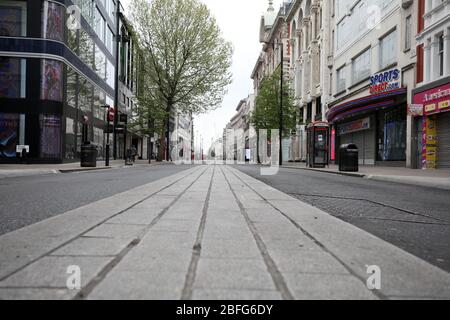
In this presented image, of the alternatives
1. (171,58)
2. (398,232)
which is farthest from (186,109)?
(398,232)

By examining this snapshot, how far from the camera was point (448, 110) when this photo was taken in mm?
17875

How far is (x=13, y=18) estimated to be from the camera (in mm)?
24047

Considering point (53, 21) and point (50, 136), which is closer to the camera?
point (50, 136)

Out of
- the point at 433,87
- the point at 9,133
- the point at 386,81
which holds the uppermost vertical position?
the point at 386,81

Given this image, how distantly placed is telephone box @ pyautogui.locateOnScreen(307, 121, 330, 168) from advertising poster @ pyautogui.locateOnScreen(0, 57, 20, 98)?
17.6 m

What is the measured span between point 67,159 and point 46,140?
7.69 ft

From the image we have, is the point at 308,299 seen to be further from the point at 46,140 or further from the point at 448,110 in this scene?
the point at 46,140

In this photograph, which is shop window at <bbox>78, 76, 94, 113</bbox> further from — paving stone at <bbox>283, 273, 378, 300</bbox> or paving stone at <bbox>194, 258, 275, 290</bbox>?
paving stone at <bbox>283, 273, 378, 300</bbox>

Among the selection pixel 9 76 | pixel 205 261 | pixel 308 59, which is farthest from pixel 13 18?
pixel 308 59

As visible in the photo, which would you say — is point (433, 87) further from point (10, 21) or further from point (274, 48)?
point (274, 48)

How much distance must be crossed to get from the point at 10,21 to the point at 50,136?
7324 mm

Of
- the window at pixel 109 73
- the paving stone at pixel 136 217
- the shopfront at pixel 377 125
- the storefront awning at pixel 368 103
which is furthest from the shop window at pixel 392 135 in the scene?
the window at pixel 109 73

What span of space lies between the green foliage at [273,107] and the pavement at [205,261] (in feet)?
110

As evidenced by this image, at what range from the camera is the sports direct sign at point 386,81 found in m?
22.6
